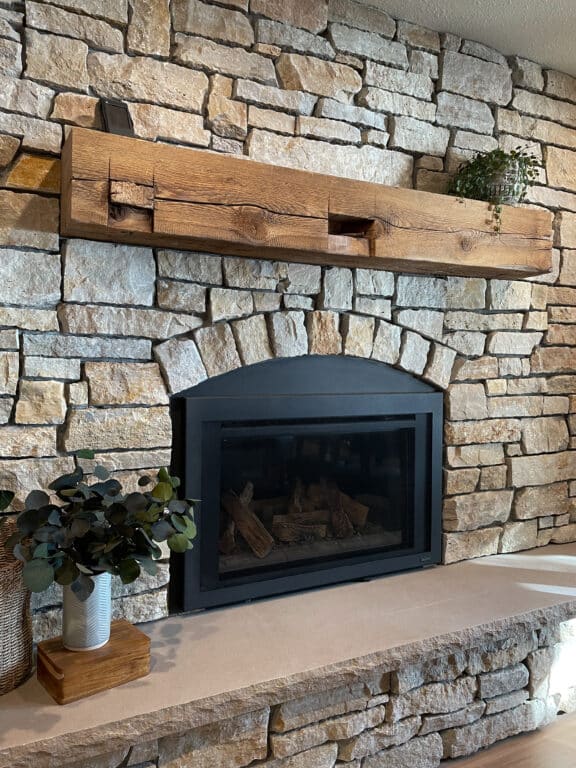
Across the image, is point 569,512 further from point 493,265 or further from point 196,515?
point 196,515

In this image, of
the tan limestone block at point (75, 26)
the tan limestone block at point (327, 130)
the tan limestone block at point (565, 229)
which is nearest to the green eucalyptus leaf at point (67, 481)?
the tan limestone block at point (75, 26)

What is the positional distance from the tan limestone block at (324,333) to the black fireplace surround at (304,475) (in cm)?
4

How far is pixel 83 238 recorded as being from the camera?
75.6 inches

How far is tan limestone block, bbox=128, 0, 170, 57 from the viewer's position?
200cm

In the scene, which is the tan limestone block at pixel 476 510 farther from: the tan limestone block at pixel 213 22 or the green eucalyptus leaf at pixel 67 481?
the tan limestone block at pixel 213 22

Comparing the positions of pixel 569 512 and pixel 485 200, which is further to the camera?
pixel 569 512

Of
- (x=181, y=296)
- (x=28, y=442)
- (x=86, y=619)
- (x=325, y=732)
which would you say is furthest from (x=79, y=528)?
(x=325, y=732)

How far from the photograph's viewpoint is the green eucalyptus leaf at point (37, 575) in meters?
1.54

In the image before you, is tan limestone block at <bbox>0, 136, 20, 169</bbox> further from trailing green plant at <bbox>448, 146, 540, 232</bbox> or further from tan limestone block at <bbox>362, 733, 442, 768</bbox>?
tan limestone block at <bbox>362, 733, 442, 768</bbox>

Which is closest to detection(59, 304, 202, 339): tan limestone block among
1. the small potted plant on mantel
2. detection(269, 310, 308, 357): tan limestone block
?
detection(269, 310, 308, 357): tan limestone block

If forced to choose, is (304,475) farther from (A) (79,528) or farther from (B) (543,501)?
(B) (543,501)

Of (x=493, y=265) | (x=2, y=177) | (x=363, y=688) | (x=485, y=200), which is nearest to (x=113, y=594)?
(x=363, y=688)

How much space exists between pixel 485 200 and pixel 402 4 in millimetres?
752

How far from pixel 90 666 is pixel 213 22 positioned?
1.94 metres
